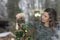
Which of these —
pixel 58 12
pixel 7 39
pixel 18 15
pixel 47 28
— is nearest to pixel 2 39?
pixel 7 39

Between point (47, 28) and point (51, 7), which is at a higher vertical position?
point (51, 7)

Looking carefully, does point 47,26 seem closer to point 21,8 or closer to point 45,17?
point 45,17

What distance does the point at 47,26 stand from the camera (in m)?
1.13

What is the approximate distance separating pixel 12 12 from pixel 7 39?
20cm

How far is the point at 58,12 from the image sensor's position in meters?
1.12

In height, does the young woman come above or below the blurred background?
below

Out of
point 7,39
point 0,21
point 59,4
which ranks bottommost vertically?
point 7,39

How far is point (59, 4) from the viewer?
1126 millimetres

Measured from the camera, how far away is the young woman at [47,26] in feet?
3.68

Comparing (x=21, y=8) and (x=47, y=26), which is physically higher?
(x=21, y=8)

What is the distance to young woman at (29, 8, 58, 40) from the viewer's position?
1122 mm

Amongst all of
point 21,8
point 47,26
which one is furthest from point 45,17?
point 21,8

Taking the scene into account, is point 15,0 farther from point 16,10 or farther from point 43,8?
point 43,8

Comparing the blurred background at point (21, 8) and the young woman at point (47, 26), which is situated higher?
the blurred background at point (21, 8)
